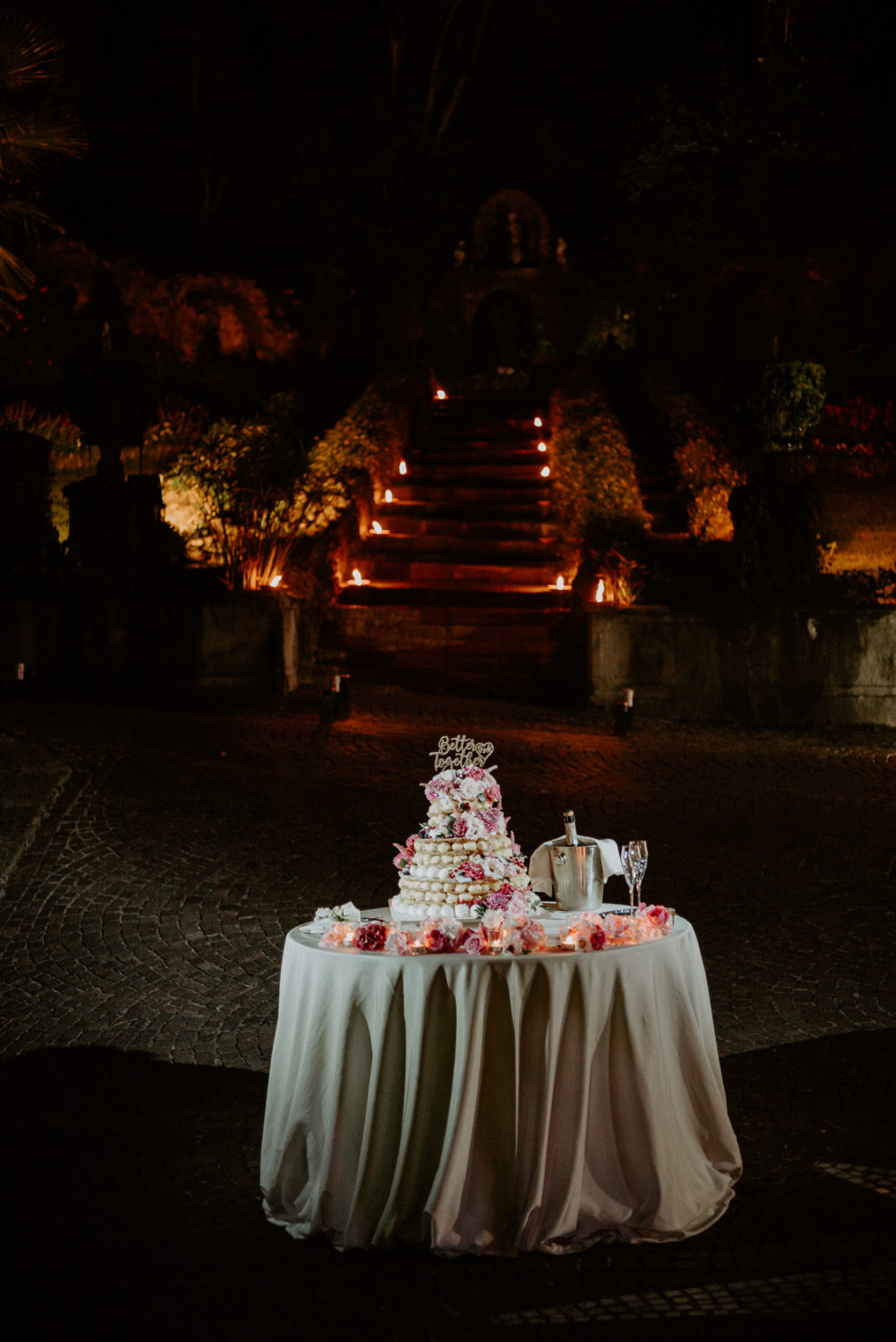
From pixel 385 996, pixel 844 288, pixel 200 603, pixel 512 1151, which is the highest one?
pixel 844 288


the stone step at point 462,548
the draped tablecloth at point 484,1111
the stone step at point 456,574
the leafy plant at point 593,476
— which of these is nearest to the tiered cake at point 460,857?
the draped tablecloth at point 484,1111

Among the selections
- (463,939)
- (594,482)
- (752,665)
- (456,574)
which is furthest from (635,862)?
(594,482)

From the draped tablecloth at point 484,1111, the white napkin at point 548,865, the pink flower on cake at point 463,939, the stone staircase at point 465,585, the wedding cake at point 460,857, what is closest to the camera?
the draped tablecloth at point 484,1111

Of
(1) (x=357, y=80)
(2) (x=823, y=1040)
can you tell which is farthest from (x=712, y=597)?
(1) (x=357, y=80)

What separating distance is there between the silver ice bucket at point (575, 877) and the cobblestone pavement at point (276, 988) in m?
1.02

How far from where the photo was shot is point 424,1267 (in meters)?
3.86

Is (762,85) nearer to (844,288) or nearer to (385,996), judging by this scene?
(844,288)

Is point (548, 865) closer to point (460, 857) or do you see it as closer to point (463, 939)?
point (460, 857)

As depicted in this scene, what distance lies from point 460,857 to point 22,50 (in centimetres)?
1223

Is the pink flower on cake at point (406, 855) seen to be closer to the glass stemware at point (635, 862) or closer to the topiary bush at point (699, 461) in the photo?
the glass stemware at point (635, 862)

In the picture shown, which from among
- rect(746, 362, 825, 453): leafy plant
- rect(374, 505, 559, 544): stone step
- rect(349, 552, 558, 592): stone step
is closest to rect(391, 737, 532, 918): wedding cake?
rect(349, 552, 558, 592): stone step

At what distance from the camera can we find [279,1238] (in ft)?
13.3

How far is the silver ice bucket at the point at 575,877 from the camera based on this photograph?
4.79 metres

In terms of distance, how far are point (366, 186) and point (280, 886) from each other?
67.8 ft
